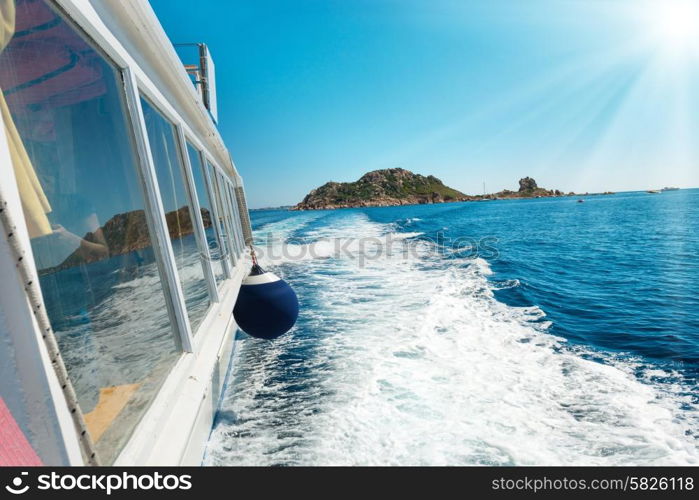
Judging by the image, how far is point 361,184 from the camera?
15588cm

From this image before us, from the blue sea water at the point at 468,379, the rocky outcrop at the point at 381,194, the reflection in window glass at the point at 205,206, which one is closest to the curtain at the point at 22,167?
the blue sea water at the point at 468,379

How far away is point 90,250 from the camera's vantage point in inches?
79.4

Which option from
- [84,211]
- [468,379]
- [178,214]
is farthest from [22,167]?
[468,379]

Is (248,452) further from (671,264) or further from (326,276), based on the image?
(671,264)

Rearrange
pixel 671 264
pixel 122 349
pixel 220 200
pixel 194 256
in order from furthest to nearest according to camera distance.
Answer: pixel 671 264 < pixel 220 200 < pixel 194 256 < pixel 122 349

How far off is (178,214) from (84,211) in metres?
1.86

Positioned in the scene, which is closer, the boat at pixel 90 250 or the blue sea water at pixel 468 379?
the boat at pixel 90 250

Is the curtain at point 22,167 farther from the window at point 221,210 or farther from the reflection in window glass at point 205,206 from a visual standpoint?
the window at point 221,210

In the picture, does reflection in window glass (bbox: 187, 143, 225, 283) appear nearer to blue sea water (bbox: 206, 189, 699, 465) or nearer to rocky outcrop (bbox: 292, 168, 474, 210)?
blue sea water (bbox: 206, 189, 699, 465)

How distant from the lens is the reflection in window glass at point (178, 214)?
131 inches

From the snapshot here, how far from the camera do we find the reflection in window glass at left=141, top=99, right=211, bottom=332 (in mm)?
3328

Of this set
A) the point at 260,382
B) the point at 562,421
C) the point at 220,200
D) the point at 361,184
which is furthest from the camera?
the point at 361,184

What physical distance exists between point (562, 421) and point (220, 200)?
713 cm
